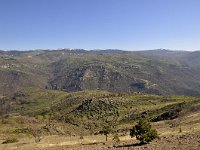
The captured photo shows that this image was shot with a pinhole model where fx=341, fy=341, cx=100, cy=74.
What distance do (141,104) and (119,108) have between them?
14.9 metres

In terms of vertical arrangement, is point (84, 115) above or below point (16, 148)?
below

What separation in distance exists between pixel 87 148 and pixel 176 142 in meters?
10.8

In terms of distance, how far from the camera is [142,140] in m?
40.7

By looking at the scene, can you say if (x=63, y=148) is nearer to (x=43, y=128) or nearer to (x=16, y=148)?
(x=16, y=148)

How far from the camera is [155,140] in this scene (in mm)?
40906

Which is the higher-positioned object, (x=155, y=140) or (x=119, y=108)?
(x=155, y=140)

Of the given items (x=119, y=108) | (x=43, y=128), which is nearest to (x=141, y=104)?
(x=119, y=108)

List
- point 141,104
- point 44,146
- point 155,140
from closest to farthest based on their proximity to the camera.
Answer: point 155,140
point 44,146
point 141,104

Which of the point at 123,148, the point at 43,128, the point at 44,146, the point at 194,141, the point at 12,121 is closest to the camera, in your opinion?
the point at 194,141

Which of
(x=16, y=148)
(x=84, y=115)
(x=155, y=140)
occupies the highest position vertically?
(x=155, y=140)

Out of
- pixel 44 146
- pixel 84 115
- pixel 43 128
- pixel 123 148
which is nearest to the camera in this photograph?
pixel 123 148

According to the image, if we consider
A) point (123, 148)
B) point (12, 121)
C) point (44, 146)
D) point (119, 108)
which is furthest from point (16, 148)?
point (119, 108)

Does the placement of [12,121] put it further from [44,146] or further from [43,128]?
[44,146]

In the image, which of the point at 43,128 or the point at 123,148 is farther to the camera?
the point at 43,128
